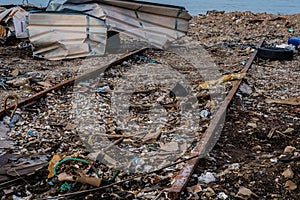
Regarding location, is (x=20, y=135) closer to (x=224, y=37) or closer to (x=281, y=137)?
(x=281, y=137)

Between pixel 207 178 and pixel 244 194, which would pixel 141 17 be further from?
pixel 244 194

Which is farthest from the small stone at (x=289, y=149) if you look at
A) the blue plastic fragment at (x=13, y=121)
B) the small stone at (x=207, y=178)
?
the blue plastic fragment at (x=13, y=121)

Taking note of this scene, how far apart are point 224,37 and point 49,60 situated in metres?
6.33

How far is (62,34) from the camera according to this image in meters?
8.36

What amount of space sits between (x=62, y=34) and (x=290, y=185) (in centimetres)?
634

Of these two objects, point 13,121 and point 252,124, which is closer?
point 13,121

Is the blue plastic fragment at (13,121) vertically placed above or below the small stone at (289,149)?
below

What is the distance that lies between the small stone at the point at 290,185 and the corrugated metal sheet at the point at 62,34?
604cm

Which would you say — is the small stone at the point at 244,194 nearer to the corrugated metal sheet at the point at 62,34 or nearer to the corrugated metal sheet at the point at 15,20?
the corrugated metal sheet at the point at 62,34

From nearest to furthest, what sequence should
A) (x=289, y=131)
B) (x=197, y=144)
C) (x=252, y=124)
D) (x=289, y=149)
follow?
1. (x=197, y=144)
2. (x=289, y=149)
3. (x=289, y=131)
4. (x=252, y=124)

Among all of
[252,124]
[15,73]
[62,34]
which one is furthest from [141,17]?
[252,124]

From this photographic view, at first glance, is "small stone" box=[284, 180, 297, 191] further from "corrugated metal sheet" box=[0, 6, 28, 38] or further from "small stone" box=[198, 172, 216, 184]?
"corrugated metal sheet" box=[0, 6, 28, 38]

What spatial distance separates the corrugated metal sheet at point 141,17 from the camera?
9219mm

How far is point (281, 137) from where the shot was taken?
13.8 ft
